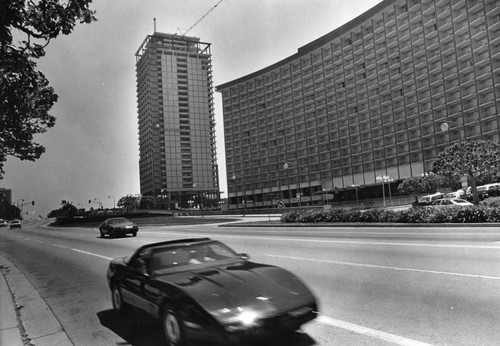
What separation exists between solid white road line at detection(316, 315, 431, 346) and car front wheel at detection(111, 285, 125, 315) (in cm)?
302

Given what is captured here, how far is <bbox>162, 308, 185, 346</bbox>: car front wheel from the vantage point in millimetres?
4227

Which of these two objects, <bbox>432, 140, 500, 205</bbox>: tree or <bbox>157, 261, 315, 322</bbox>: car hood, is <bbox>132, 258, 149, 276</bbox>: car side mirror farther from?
<bbox>432, 140, 500, 205</bbox>: tree

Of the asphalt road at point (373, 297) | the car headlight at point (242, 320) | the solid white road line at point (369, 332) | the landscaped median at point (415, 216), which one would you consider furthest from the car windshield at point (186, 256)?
the landscaped median at point (415, 216)

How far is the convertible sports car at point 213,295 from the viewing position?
390 centimetres

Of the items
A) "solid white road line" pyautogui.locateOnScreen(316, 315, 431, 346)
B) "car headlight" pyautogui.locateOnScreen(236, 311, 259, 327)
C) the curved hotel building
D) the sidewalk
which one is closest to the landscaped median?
"solid white road line" pyautogui.locateOnScreen(316, 315, 431, 346)

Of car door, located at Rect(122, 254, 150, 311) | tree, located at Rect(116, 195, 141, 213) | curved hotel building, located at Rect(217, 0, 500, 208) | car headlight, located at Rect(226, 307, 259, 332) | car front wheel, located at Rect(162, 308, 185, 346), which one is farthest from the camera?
tree, located at Rect(116, 195, 141, 213)

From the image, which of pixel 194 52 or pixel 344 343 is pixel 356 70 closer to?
pixel 194 52

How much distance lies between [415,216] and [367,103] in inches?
3196

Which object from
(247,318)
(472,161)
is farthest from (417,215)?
(472,161)

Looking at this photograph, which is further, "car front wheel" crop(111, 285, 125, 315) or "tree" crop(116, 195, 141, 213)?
"tree" crop(116, 195, 141, 213)

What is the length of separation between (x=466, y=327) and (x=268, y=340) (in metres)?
2.35

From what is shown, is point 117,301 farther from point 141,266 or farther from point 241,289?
point 241,289

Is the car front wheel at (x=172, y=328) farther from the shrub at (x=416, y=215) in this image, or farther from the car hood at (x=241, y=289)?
the shrub at (x=416, y=215)

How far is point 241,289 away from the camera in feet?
13.9
